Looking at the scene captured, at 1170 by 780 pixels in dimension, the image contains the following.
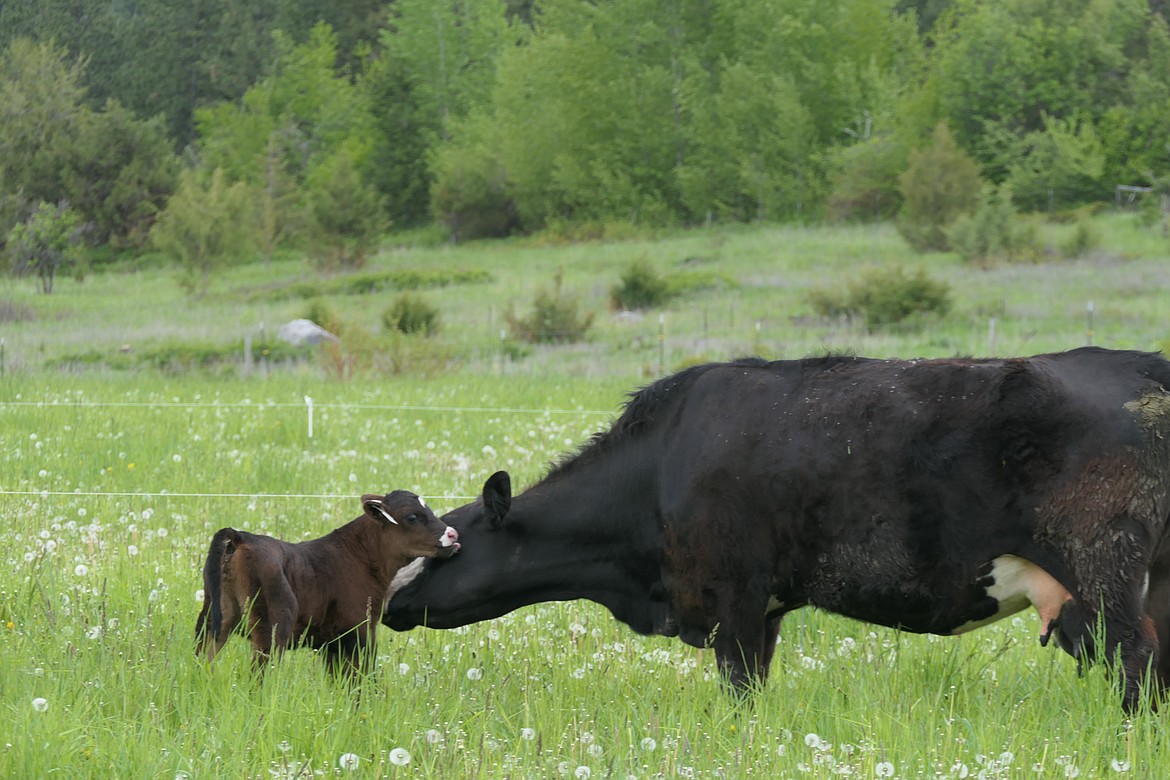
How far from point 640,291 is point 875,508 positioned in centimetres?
3625

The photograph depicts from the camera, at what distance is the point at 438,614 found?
707cm

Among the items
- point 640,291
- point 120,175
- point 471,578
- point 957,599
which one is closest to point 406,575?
point 471,578

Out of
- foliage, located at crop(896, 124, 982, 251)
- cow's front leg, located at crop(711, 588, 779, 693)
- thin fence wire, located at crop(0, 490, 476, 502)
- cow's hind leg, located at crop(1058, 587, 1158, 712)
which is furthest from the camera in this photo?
foliage, located at crop(896, 124, 982, 251)

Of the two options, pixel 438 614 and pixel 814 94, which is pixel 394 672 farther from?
pixel 814 94

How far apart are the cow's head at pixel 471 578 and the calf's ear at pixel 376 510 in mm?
318

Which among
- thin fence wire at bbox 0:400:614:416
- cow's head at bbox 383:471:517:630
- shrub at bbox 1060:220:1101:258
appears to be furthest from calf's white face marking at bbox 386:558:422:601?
shrub at bbox 1060:220:1101:258

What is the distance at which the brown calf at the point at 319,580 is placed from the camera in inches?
242

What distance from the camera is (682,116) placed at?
249ft

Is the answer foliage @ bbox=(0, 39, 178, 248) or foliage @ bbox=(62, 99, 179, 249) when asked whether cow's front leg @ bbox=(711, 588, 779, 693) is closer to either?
foliage @ bbox=(0, 39, 178, 248)

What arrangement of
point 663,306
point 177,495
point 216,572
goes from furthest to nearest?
point 663,306, point 177,495, point 216,572

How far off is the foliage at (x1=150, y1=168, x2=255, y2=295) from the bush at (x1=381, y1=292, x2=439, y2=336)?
19411 mm

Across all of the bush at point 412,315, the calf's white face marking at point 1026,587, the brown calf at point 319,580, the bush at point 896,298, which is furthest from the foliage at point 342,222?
the calf's white face marking at point 1026,587

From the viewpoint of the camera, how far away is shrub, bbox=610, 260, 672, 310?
1660 inches

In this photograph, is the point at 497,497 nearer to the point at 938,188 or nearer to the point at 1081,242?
the point at 1081,242
